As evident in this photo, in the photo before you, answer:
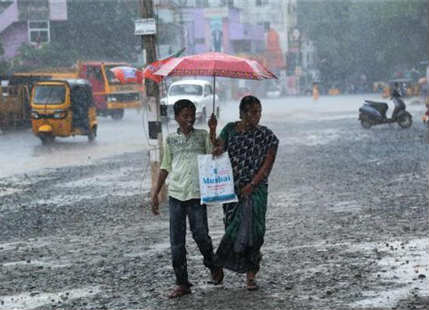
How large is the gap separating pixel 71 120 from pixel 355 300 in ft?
58.9

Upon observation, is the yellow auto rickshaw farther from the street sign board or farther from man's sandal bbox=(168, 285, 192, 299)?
man's sandal bbox=(168, 285, 192, 299)

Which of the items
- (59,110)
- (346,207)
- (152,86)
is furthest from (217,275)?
(59,110)

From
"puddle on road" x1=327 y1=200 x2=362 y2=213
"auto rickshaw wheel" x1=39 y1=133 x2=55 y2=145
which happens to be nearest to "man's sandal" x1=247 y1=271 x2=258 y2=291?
"puddle on road" x1=327 y1=200 x2=362 y2=213

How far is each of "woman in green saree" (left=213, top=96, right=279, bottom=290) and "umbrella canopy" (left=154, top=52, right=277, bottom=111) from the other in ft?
1.43

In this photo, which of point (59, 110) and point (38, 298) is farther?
point (59, 110)

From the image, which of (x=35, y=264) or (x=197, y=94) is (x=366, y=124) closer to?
(x=197, y=94)

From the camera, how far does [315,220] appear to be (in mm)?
9438

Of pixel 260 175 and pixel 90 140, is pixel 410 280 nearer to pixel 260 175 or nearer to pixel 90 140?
pixel 260 175

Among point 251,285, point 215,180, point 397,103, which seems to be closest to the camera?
point 215,180

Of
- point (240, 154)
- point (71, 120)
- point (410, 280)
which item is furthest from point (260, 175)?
point (71, 120)

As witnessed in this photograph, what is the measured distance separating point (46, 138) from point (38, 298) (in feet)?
56.7

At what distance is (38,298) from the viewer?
20.2 feet

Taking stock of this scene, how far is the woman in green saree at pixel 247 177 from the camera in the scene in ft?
19.5

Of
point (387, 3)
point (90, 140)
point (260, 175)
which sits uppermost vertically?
point (387, 3)
